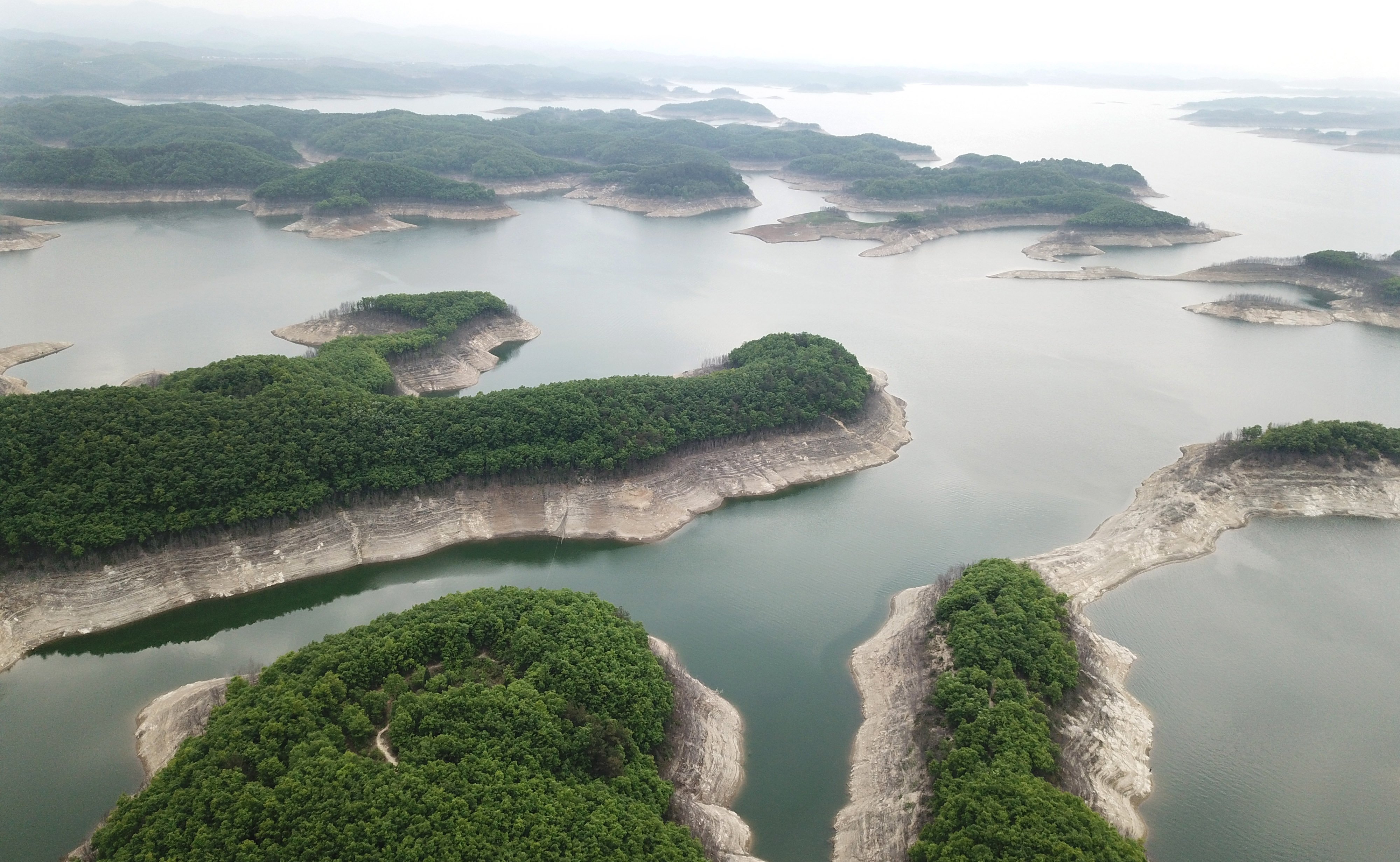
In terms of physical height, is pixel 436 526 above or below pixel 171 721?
above

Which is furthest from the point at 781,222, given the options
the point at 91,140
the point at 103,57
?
the point at 103,57

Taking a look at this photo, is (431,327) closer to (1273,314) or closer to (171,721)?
(171,721)

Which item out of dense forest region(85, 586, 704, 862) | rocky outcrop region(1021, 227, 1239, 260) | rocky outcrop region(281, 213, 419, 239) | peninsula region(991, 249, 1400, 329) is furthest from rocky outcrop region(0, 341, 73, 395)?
rocky outcrop region(1021, 227, 1239, 260)

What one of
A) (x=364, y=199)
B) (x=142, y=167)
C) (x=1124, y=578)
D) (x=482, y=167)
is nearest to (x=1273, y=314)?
(x=1124, y=578)

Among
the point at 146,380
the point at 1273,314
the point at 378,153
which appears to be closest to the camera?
the point at 146,380

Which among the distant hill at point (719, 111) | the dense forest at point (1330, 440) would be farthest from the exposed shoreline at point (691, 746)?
the distant hill at point (719, 111)

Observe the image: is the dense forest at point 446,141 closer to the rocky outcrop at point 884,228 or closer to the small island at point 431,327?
the rocky outcrop at point 884,228

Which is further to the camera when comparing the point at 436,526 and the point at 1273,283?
the point at 1273,283
